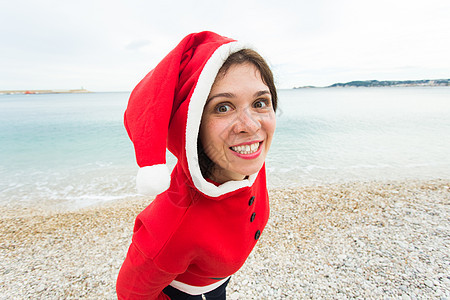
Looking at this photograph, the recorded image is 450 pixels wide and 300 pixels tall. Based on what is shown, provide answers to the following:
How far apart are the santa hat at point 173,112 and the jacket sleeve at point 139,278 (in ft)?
1.07

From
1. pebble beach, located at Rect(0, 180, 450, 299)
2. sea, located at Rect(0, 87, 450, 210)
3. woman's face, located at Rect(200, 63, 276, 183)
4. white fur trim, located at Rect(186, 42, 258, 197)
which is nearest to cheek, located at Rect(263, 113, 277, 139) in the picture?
woman's face, located at Rect(200, 63, 276, 183)

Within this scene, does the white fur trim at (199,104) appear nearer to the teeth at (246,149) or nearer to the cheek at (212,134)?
the cheek at (212,134)

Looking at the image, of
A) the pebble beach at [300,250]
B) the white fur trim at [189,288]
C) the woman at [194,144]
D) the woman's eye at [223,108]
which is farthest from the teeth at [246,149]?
the pebble beach at [300,250]

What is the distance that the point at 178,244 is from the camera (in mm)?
992

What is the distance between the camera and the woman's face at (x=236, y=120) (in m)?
0.94

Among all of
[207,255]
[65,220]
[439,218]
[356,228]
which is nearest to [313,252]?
[356,228]

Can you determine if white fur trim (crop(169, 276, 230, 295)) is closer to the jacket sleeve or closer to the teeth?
the jacket sleeve

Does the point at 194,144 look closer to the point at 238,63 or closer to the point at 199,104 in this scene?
the point at 199,104

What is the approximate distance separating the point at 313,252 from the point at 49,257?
14.0 feet

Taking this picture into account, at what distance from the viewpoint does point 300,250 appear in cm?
369

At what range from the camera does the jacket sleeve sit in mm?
990

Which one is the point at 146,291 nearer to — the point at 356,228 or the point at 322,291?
the point at 322,291

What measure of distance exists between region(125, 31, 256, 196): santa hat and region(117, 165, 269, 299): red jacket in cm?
13

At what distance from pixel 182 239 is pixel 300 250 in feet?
10.7
